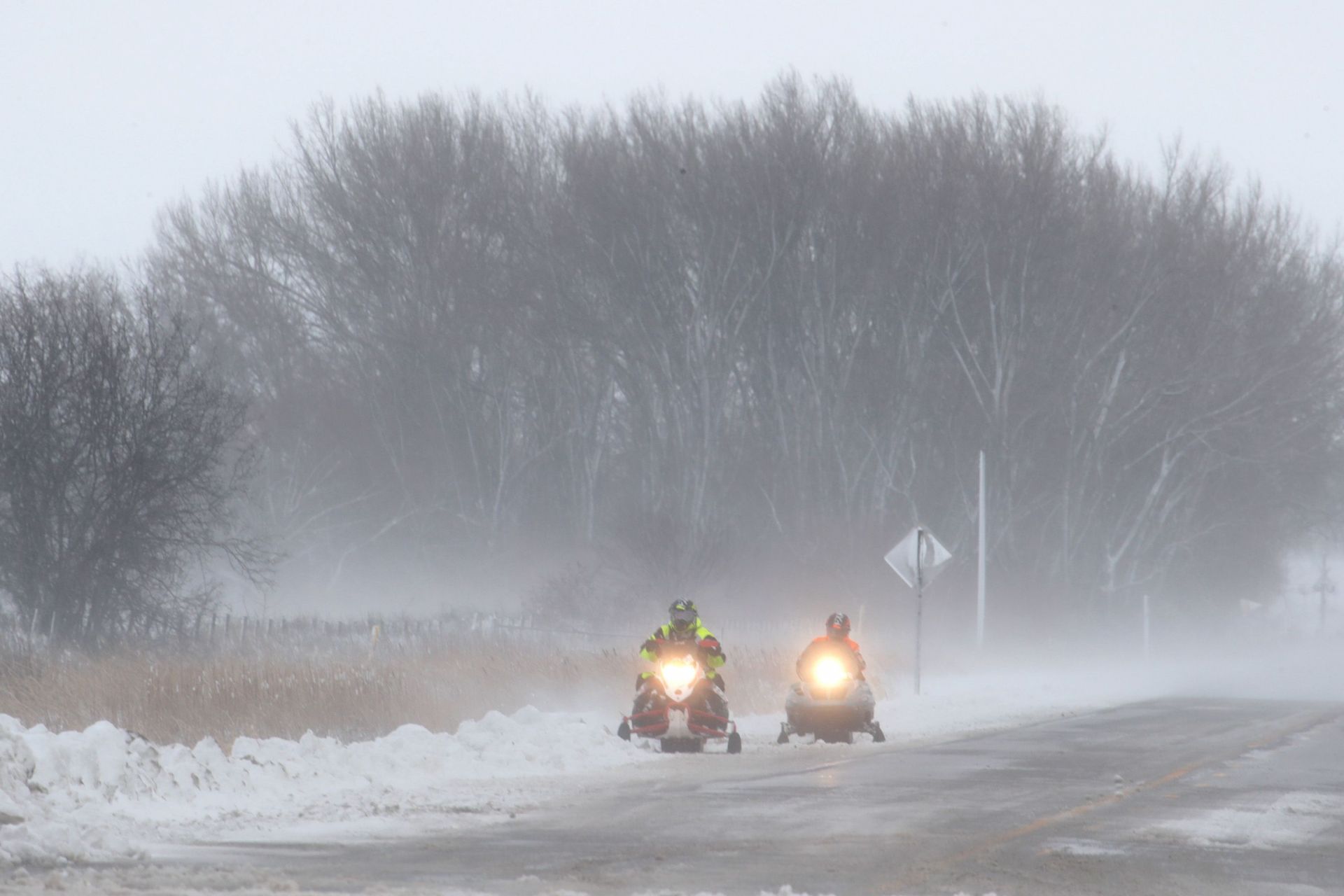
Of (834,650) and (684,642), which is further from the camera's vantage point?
(834,650)

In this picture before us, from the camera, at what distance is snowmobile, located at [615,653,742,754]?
17.6 meters

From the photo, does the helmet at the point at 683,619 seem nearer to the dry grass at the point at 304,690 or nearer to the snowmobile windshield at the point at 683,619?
the snowmobile windshield at the point at 683,619

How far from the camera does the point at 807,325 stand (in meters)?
58.7

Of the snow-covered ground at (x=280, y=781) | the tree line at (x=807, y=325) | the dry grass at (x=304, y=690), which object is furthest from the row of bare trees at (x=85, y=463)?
the tree line at (x=807, y=325)

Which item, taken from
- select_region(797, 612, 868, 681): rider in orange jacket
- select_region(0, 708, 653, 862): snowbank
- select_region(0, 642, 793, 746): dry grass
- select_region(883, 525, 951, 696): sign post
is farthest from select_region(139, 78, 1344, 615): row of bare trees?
select_region(0, 708, 653, 862): snowbank

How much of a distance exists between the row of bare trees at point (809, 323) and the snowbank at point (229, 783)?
122 feet

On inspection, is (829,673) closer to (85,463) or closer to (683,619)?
(683,619)

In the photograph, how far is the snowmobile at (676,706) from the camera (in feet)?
57.9

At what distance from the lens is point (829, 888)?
924cm

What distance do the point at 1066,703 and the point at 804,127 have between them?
97.8 feet

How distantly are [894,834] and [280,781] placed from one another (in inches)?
186

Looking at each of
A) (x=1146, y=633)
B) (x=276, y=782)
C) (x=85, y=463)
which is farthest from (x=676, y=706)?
(x=1146, y=633)

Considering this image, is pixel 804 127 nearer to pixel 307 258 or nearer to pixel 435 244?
pixel 435 244

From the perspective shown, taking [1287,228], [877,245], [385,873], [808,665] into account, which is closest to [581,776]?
[808,665]
